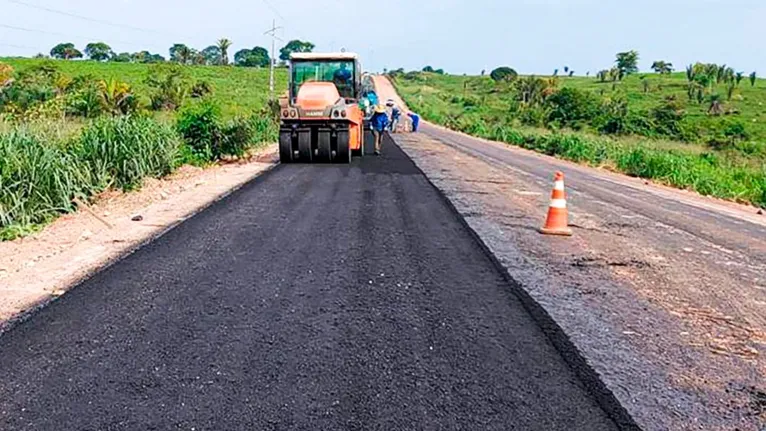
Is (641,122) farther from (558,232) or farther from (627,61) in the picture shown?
(627,61)

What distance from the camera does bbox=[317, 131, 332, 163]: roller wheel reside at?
58.7ft

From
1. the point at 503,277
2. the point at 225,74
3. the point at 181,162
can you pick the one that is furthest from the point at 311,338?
the point at 225,74

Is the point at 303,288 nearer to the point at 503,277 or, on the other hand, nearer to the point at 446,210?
the point at 503,277

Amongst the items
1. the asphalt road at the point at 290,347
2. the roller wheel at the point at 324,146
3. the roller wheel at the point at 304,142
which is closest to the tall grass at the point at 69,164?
the asphalt road at the point at 290,347

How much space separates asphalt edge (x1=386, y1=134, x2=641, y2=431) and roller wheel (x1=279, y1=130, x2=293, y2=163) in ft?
36.6

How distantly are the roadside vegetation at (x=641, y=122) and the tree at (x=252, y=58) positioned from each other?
1588 inches

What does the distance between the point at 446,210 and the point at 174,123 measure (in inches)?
369

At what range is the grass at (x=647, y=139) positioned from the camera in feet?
65.2

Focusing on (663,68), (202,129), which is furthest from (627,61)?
(202,129)

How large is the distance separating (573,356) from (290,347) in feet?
→ 5.96

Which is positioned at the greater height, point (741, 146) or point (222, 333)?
point (222, 333)

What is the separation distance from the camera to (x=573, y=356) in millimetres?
4793

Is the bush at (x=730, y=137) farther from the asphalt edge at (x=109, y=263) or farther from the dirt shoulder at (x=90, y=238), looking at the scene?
the asphalt edge at (x=109, y=263)

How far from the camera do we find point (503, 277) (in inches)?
269
